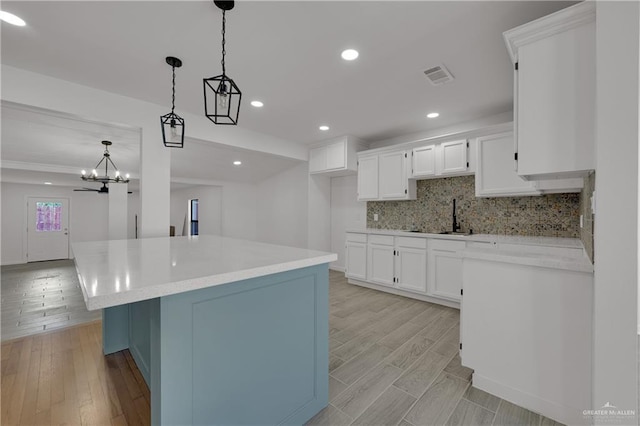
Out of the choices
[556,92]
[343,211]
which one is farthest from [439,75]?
[343,211]

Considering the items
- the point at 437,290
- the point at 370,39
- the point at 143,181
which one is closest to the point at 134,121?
the point at 143,181

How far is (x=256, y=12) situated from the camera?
5.85 ft

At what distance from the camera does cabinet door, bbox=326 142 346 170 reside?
4652mm

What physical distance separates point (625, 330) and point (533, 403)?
2.50 feet

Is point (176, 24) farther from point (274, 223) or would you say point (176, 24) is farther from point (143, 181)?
point (274, 223)

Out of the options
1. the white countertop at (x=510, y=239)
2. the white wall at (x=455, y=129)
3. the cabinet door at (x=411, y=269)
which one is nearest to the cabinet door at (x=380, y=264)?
the cabinet door at (x=411, y=269)

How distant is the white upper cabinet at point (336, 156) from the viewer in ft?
15.1

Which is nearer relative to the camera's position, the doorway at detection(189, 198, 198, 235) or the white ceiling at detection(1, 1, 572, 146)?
the white ceiling at detection(1, 1, 572, 146)

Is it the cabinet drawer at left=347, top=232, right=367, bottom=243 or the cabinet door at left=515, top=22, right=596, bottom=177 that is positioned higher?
the cabinet door at left=515, top=22, right=596, bottom=177

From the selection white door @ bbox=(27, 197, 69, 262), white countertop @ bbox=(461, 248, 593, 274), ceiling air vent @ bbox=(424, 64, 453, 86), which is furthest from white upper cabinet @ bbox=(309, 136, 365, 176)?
white door @ bbox=(27, 197, 69, 262)

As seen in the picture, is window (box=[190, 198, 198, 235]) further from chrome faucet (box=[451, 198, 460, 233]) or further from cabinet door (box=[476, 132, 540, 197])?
cabinet door (box=[476, 132, 540, 197])

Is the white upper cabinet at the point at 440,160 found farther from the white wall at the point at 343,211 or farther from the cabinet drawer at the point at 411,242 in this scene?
the white wall at the point at 343,211

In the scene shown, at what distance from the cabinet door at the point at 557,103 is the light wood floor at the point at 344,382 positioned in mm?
1522

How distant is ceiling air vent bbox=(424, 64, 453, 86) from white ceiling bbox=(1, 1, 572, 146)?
59 mm
